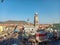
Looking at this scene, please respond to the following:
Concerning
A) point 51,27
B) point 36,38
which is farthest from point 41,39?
point 51,27

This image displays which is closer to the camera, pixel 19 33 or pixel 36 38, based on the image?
pixel 36 38

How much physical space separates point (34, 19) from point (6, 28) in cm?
61

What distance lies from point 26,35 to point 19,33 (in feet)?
0.52

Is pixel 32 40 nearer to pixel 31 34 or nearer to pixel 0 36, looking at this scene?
pixel 31 34

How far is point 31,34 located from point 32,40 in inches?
5.8

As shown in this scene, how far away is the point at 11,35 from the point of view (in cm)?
308

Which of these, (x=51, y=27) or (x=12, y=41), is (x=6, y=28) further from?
(x=51, y=27)

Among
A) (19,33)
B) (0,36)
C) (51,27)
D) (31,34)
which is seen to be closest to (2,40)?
(0,36)

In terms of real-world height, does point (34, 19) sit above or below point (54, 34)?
above

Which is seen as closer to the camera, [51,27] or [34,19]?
[34,19]

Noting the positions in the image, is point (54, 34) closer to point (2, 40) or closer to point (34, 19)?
point (34, 19)

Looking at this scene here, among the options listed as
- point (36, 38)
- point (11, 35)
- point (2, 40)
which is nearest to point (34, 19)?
point (36, 38)

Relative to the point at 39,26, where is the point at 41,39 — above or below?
below

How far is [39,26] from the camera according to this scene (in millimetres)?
2994
